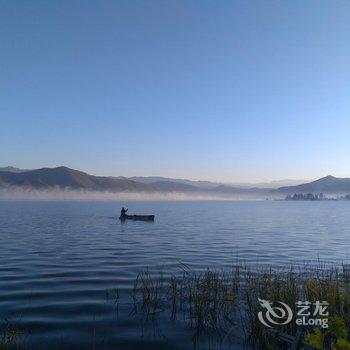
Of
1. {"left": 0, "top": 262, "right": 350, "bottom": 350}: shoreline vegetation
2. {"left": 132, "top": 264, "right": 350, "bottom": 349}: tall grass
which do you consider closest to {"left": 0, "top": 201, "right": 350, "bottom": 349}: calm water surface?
{"left": 0, "top": 262, "right": 350, "bottom": 350}: shoreline vegetation

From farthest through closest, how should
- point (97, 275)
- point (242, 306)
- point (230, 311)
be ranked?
point (97, 275)
point (242, 306)
point (230, 311)

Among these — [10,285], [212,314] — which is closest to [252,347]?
[212,314]

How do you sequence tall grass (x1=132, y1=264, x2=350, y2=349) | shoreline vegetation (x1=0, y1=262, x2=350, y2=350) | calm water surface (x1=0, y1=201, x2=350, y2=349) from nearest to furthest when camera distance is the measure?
1. shoreline vegetation (x1=0, y1=262, x2=350, y2=350)
2. tall grass (x1=132, y1=264, x2=350, y2=349)
3. calm water surface (x1=0, y1=201, x2=350, y2=349)

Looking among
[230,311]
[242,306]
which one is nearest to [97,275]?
[242,306]

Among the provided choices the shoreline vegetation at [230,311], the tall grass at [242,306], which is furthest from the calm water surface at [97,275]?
the tall grass at [242,306]

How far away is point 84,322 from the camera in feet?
56.7

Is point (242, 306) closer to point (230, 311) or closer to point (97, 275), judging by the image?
point (230, 311)

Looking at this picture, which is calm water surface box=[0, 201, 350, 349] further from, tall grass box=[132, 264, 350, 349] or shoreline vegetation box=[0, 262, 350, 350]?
tall grass box=[132, 264, 350, 349]

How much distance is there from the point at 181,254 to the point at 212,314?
77.0ft

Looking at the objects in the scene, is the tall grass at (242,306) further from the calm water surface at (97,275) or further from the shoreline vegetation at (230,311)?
the calm water surface at (97,275)

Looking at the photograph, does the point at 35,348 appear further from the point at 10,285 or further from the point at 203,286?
the point at 10,285

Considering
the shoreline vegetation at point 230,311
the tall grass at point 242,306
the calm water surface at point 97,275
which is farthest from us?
the calm water surface at point 97,275

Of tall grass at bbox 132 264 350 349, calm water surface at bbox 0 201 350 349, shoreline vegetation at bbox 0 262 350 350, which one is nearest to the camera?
shoreline vegetation at bbox 0 262 350 350

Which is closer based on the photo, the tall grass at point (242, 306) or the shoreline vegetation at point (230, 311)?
the shoreline vegetation at point (230, 311)
